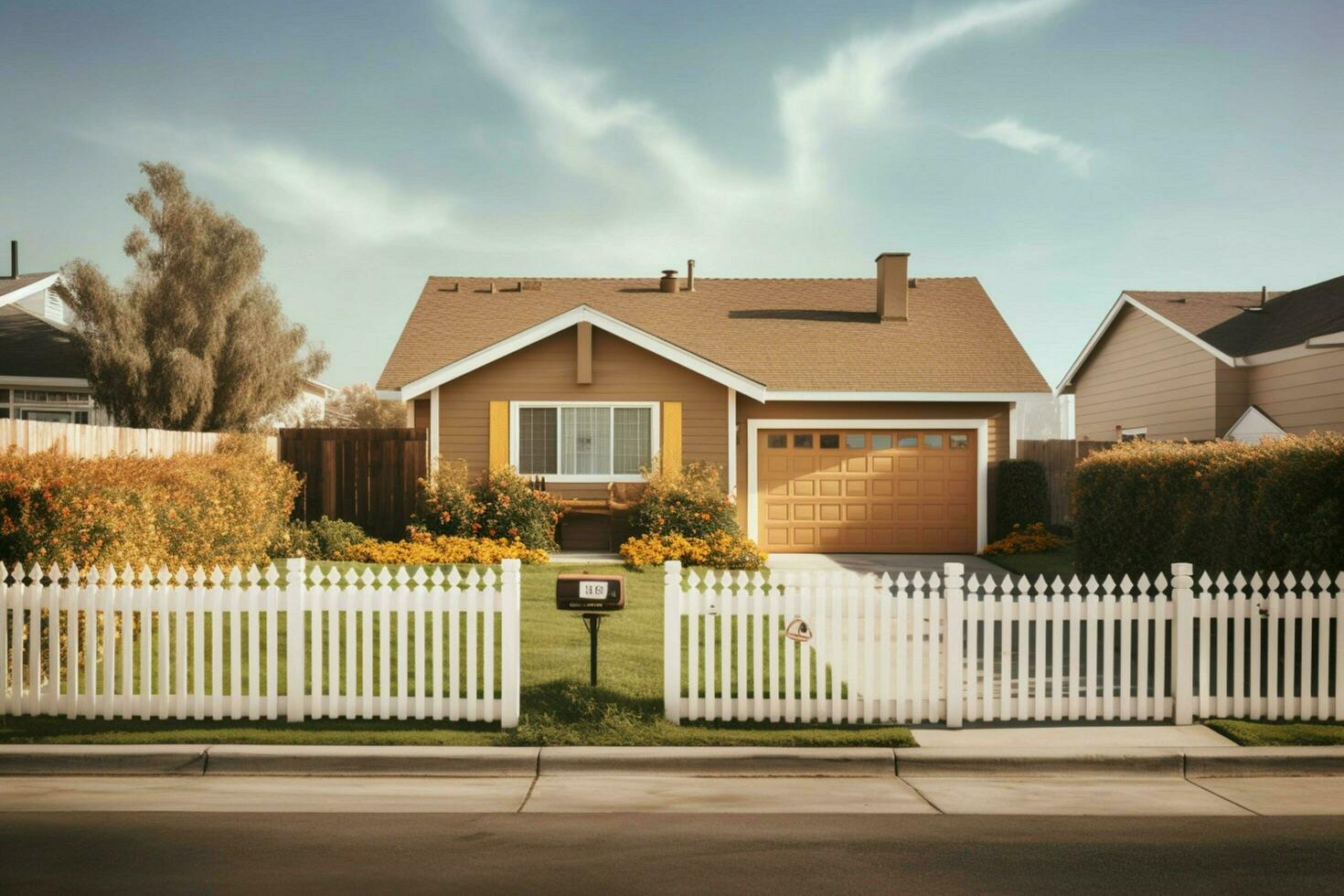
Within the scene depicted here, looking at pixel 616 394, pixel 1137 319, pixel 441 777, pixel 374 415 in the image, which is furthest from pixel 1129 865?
pixel 374 415

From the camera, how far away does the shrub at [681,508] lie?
1664cm

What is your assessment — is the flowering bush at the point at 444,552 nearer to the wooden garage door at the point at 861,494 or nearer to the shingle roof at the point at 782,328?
the shingle roof at the point at 782,328

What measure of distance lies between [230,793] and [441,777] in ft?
4.26

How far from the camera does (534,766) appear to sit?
667 cm

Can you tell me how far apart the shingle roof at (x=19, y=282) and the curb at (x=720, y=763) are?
2861 centimetres

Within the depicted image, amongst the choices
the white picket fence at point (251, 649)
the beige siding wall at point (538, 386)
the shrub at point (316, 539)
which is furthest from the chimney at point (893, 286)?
the white picket fence at point (251, 649)

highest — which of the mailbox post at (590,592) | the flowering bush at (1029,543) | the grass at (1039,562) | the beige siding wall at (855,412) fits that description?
the beige siding wall at (855,412)

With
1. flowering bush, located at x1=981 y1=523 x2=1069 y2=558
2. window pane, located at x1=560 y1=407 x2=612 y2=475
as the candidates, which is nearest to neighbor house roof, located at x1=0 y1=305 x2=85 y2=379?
window pane, located at x1=560 y1=407 x2=612 y2=475

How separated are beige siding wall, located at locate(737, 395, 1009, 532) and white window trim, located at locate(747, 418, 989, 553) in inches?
3.1

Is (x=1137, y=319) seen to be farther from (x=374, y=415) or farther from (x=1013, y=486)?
(x=374, y=415)

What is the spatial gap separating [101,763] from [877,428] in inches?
598

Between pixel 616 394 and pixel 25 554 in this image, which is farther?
pixel 616 394

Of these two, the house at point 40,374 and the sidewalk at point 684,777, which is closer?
the sidewalk at point 684,777

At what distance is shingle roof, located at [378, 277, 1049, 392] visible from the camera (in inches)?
781
